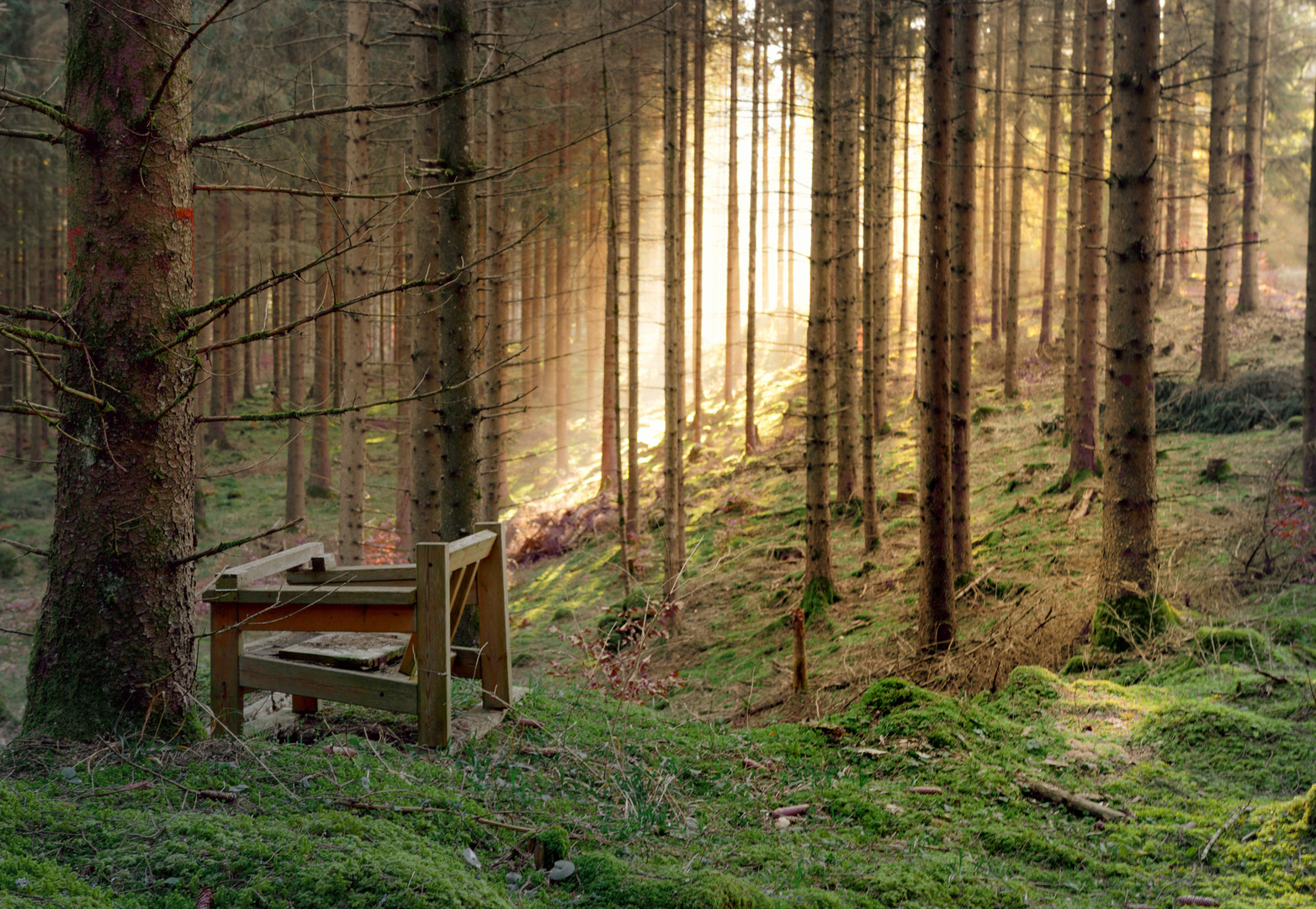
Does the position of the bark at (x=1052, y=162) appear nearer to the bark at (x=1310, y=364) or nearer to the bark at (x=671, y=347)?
the bark at (x=1310, y=364)

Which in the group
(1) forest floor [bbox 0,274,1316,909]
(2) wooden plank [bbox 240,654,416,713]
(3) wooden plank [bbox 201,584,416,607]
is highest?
(3) wooden plank [bbox 201,584,416,607]

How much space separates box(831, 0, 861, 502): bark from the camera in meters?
12.7

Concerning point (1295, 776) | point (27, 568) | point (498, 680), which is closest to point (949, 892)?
point (1295, 776)

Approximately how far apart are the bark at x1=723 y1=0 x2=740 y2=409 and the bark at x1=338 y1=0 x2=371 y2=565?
5466 mm

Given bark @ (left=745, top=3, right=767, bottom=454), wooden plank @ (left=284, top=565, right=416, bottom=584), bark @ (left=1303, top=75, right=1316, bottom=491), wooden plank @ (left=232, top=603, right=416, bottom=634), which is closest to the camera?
wooden plank @ (left=232, top=603, right=416, bottom=634)

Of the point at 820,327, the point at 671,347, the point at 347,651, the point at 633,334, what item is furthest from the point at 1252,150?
the point at 347,651

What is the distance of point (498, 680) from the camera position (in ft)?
17.4

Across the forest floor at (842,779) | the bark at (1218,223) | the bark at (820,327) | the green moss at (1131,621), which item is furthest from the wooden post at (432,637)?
the bark at (1218,223)

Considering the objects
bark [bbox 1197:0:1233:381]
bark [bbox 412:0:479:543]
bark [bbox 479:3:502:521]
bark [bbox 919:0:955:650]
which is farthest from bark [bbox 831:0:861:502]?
bark [bbox 412:0:479:543]

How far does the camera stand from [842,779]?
15.6 ft

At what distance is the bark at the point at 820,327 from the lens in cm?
990

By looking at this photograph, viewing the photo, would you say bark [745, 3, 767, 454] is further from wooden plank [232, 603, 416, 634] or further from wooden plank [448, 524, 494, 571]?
wooden plank [232, 603, 416, 634]

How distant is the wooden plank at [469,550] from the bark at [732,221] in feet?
32.8

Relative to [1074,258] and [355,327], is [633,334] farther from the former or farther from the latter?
[1074,258]
